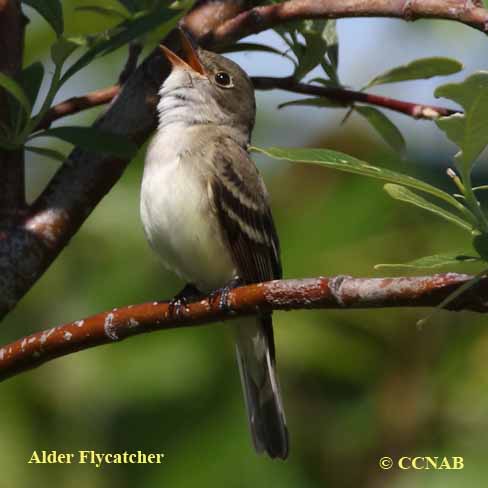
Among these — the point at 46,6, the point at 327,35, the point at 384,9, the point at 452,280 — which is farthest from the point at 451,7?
the point at 46,6

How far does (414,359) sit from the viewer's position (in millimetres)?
4180

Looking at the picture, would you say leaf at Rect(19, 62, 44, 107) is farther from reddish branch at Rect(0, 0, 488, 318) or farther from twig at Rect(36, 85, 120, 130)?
reddish branch at Rect(0, 0, 488, 318)

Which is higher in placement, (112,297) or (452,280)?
(112,297)

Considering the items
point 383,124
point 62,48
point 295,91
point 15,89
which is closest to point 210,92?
point 295,91

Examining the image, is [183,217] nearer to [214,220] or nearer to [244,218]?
[214,220]

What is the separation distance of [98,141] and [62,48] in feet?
1.07

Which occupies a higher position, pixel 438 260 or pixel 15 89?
pixel 15 89

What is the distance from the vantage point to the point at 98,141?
2861mm

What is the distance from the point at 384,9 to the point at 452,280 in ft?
4.20

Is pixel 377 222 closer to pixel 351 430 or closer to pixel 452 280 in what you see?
pixel 351 430

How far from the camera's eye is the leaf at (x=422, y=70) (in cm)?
300

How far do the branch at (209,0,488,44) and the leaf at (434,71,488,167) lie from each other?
23.3 inches

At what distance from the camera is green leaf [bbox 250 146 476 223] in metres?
2.06

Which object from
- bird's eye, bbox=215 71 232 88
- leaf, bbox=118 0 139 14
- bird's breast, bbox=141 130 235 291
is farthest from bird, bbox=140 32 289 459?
leaf, bbox=118 0 139 14
